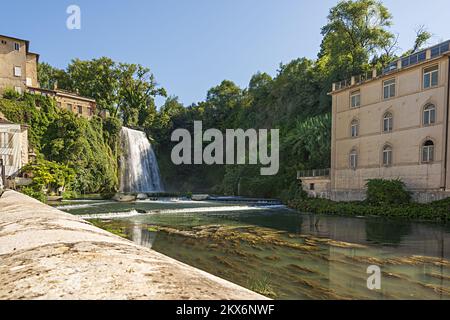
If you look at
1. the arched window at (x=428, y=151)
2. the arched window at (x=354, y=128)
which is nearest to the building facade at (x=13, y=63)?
the arched window at (x=354, y=128)

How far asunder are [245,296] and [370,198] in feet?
78.9

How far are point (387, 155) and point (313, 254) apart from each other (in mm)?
18027

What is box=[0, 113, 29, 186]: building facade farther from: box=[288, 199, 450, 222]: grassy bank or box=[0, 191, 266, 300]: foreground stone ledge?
box=[0, 191, 266, 300]: foreground stone ledge

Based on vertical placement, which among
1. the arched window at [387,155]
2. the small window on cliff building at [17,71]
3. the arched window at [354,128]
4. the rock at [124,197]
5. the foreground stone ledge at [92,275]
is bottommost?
the rock at [124,197]

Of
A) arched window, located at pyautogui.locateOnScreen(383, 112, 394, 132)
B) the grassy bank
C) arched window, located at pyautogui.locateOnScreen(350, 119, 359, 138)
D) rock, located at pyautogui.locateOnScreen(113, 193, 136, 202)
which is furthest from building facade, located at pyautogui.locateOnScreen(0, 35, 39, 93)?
arched window, located at pyautogui.locateOnScreen(383, 112, 394, 132)

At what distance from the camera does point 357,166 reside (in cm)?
2612

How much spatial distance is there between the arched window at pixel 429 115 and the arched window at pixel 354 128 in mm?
5816

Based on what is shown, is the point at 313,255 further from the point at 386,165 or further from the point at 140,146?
the point at 140,146

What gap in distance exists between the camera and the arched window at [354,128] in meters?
26.8

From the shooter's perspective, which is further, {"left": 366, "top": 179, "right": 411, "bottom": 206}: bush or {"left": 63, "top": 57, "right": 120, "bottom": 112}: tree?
{"left": 63, "top": 57, "right": 120, "bottom": 112}: tree

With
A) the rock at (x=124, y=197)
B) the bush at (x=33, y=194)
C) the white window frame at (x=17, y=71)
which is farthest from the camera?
the white window frame at (x=17, y=71)

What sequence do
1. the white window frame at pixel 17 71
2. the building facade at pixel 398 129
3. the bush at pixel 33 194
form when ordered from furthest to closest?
1. the white window frame at pixel 17 71
2. the bush at pixel 33 194
3. the building facade at pixel 398 129

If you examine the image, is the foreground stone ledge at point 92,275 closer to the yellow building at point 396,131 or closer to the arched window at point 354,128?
the yellow building at point 396,131

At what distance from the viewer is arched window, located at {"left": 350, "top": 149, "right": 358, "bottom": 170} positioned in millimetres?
26391
